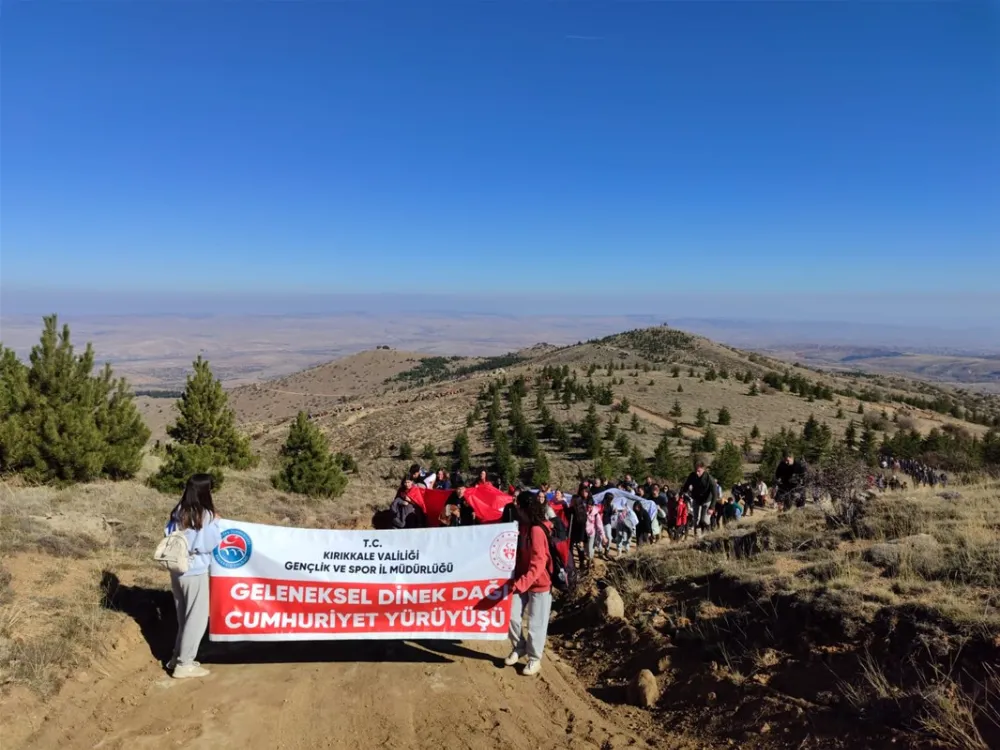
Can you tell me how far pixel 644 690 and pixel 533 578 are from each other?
58.0 inches

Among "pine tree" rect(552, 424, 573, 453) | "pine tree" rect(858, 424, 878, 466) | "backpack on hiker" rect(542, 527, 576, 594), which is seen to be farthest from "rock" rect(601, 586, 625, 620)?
"pine tree" rect(552, 424, 573, 453)

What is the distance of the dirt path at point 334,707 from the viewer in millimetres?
5086

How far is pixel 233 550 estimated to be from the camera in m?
6.23

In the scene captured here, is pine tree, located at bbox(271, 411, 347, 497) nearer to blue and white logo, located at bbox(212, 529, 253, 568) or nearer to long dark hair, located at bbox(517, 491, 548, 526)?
blue and white logo, located at bbox(212, 529, 253, 568)

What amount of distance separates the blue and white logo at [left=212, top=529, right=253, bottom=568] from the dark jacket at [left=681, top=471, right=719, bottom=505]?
32.1 ft

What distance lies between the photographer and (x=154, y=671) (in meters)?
6.11

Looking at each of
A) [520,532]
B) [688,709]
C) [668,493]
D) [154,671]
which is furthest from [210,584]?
[668,493]

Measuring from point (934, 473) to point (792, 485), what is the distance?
12.6m

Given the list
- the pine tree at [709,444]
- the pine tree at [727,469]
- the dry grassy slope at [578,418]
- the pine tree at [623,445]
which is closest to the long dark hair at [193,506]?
the dry grassy slope at [578,418]

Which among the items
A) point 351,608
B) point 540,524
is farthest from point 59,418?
point 540,524

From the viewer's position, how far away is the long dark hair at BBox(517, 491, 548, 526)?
639cm

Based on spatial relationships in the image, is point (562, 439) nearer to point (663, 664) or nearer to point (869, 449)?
point (869, 449)

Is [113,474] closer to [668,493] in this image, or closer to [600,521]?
[600,521]

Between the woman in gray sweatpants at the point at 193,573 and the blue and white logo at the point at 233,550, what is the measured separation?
96 millimetres
